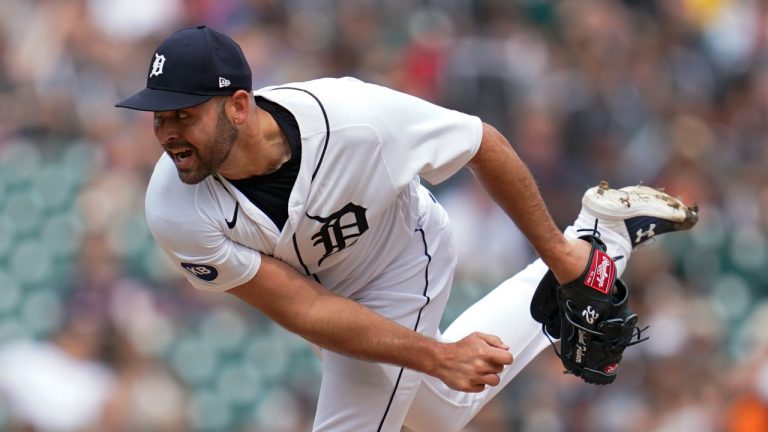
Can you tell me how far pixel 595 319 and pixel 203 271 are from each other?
1.36 m

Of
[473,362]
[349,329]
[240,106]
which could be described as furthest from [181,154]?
[473,362]

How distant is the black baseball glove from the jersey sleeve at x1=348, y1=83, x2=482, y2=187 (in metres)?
0.63

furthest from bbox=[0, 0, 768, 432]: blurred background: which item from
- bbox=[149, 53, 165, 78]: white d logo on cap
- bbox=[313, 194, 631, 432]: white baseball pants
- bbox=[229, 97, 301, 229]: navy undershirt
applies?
bbox=[149, 53, 165, 78]: white d logo on cap

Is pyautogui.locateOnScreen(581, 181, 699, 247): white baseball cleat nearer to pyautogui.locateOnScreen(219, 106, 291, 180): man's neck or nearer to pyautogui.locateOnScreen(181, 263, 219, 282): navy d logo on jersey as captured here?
pyautogui.locateOnScreen(219, 106, 291, 180): man's neck

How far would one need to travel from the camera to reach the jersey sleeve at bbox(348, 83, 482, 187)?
4469mm

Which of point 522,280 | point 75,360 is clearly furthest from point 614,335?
point 75,360

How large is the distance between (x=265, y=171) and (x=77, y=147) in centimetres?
479

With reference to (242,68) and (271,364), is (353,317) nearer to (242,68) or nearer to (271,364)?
(242,68)

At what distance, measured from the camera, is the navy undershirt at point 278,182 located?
4.41 metres

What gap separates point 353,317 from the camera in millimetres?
4445

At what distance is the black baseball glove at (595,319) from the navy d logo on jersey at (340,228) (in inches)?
29.9

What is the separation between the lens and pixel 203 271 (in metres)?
4.44

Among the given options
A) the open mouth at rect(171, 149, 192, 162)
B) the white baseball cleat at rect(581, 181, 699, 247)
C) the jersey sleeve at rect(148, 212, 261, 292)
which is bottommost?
the white baseball cleat at rect(581, 181, 699, 247)

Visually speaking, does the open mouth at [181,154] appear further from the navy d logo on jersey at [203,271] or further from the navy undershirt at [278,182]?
the navy d logo on jersey at [203,271]
